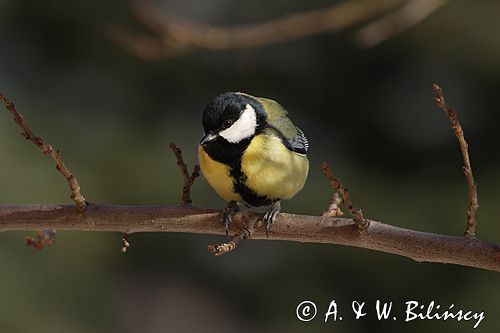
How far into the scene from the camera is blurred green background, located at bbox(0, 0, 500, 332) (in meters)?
2.61

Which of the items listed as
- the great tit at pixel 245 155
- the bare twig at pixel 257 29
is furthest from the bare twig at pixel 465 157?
the bare twig at pixel 257 29

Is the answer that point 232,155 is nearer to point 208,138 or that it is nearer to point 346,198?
point 208,138

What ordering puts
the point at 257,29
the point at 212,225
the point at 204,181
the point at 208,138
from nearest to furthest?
the point at 212,225, the point at 208,138, the point at 257,29, the point at 204,181

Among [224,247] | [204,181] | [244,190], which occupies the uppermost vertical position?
[204,181]

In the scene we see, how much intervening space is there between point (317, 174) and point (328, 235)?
5.85 feet

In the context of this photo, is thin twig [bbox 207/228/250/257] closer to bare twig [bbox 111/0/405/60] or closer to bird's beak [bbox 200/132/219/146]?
bird's beak [bbox 200/132/219/146]

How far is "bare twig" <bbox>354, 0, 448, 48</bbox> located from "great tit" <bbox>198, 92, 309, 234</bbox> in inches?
10.7

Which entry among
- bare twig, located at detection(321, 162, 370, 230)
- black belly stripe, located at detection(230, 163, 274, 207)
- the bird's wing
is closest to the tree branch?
bare twig, located at detection(321, 162, 370, 230)

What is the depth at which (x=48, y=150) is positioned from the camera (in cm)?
97

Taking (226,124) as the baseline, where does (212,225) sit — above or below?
below

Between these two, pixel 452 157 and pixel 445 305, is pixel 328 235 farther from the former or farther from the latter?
pixel 452 157

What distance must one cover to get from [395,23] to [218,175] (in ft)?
1.60

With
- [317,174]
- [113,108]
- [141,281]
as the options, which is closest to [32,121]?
[113,108]

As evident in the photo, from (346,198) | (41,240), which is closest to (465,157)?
(346,198)
